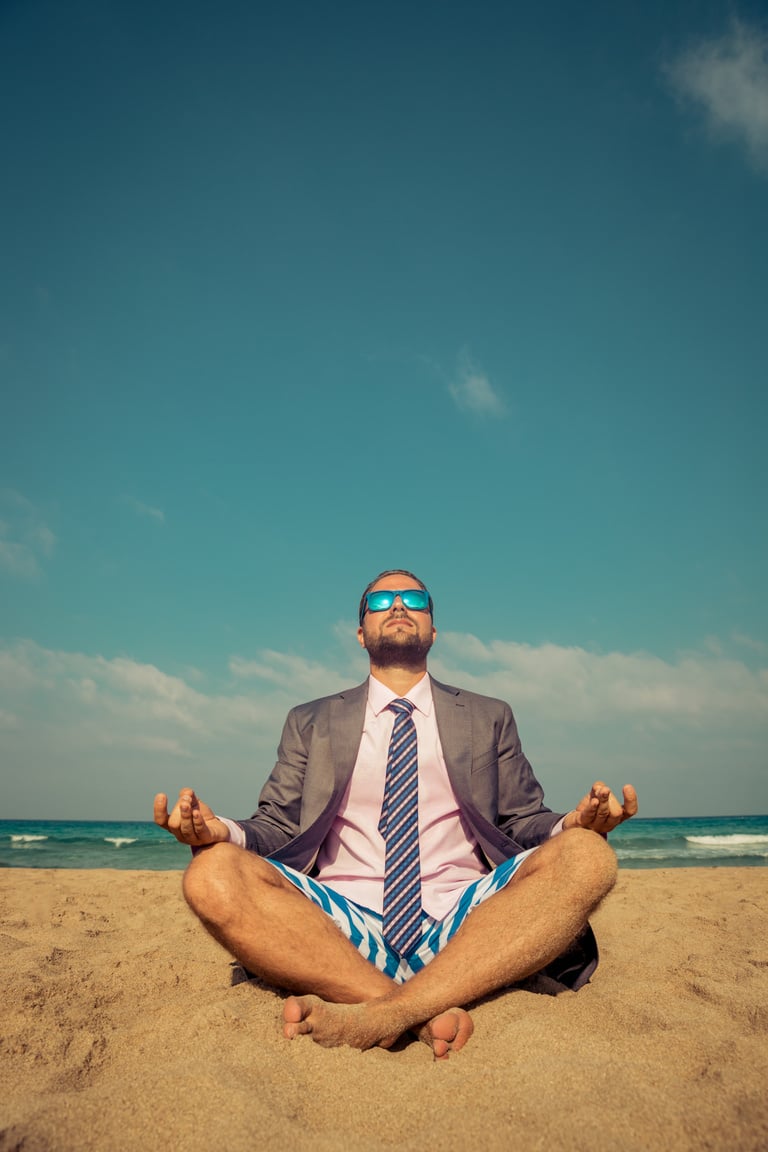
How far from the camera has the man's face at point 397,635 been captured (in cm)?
363

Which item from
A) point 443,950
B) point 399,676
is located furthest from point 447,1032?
point 399,676

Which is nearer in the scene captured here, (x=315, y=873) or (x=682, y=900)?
(x=315, y=873)

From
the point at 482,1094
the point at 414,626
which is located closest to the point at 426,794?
the point at 414,626

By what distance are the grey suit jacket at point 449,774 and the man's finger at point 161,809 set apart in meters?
0.57

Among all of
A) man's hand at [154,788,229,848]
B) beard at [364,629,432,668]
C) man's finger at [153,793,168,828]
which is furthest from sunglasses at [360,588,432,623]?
man's finger at [153,793,168,828]

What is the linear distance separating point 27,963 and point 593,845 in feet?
9.30

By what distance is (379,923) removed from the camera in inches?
110

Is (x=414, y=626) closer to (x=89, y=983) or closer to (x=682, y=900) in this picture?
(x=89, y=983)

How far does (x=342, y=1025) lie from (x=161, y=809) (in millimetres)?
892

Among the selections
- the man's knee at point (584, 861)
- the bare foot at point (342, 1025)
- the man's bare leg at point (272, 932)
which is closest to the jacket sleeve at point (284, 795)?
the man's bare leg at point (272, 932)

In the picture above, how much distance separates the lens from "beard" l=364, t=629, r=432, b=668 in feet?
11.9

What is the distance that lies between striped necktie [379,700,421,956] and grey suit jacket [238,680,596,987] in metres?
0.19

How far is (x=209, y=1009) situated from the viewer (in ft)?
7.98

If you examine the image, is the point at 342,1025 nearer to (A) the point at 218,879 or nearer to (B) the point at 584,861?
(A) the point at 218,879
